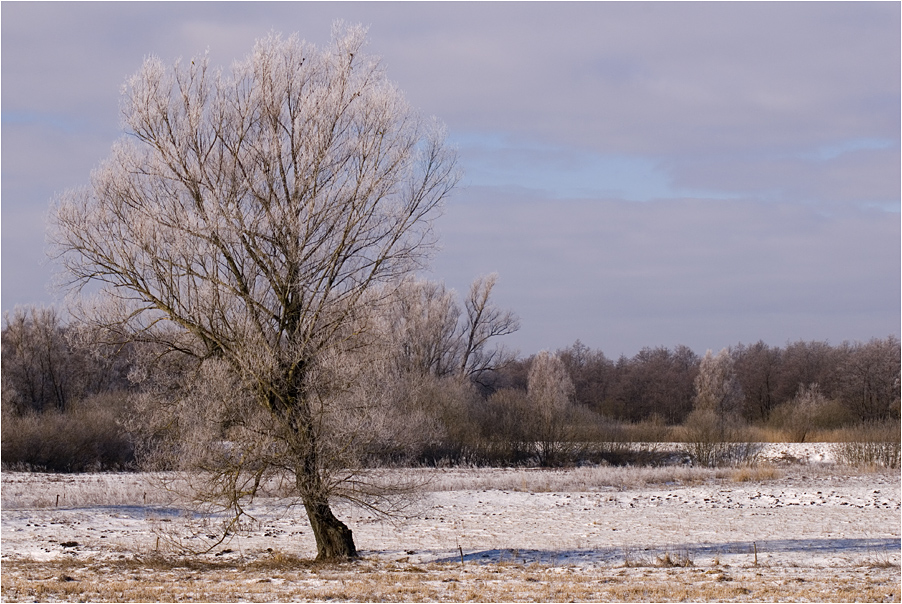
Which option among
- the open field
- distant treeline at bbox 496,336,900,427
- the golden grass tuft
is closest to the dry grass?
the open field

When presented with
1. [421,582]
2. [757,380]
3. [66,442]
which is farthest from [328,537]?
[757,380]

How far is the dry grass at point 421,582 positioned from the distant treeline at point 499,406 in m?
2.57

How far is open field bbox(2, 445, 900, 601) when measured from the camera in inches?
418

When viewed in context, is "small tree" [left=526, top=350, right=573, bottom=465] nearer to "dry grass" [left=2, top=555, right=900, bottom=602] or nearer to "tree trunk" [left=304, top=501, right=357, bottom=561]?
"tree trunk" [left=304, top=501, right=357, bottom=561]

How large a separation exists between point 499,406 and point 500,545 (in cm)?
2634

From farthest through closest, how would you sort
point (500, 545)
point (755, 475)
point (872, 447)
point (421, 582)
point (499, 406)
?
1. point (499, 406)
2. point (872, 447)
3. point (755, 475)
4. point (500, 545)
5. point (421, 582)

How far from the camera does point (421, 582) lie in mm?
11492

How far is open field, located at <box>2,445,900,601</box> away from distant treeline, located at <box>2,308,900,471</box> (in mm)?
2509

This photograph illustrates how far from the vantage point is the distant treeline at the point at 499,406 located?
35031 millimetres

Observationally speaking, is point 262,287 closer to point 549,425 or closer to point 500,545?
point 500,545

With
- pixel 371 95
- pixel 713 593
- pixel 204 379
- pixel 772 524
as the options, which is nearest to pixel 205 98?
pixel 371 95

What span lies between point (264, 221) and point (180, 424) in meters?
3.41

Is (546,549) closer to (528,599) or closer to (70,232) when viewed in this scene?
(528,599)

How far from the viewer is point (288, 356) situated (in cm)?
1327
